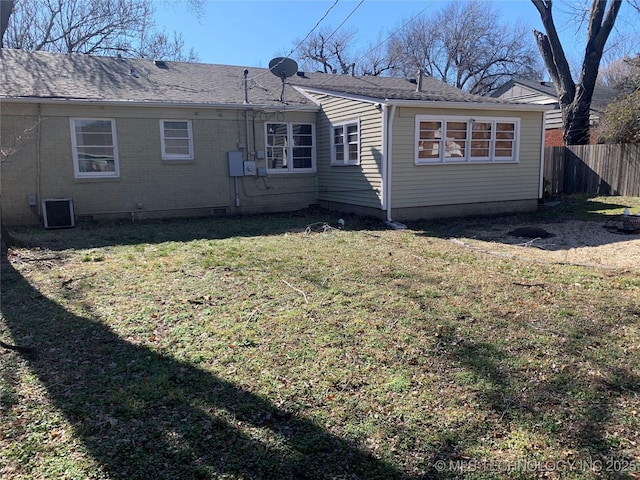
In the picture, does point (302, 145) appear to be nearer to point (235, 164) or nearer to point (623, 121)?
point (235, 164)

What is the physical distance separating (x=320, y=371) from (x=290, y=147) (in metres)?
10.7

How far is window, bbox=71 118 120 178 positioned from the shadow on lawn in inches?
324

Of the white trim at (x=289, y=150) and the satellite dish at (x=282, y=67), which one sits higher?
the satellite dish at (x=282, y=67)

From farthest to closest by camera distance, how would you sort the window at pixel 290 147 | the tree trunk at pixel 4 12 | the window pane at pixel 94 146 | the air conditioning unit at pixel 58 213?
the window at pixel 290 147 → the window pane at pixel 94 146 → the air conditioning unit at pixel 58 213 → the tree trunk at pixel 4 12

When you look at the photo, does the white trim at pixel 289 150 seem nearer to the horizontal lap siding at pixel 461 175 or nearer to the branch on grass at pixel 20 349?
the horizontal lap siding at pixel 461 175

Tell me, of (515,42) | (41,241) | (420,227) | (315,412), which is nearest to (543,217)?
(420,227)

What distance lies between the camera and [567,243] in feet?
28.2

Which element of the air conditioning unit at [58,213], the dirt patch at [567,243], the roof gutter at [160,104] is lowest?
the dirt patch at [567,243]

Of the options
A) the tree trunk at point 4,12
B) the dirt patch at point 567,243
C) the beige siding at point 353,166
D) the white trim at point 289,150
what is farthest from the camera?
the white trim at point 289,150

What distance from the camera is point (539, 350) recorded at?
12.5ft

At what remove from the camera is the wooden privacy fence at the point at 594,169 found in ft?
49.1

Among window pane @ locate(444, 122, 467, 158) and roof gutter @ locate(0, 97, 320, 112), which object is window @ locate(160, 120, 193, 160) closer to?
roof gutter @ locate(0, 97, 320, 112)

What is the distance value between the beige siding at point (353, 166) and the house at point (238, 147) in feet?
0.16

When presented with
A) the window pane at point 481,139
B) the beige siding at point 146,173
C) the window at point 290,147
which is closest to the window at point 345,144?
the window at point 290,147
